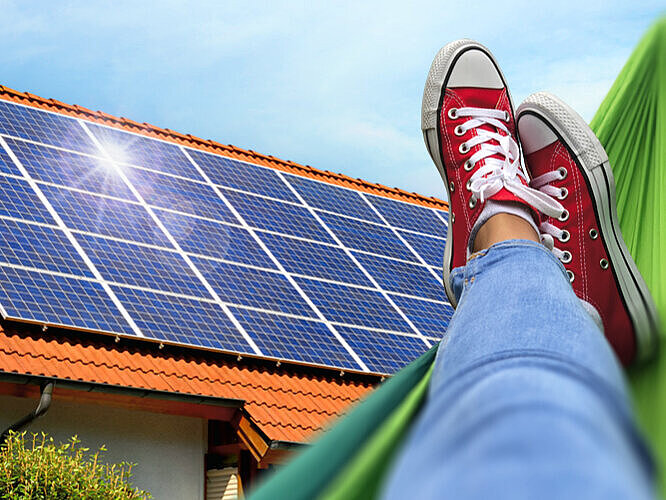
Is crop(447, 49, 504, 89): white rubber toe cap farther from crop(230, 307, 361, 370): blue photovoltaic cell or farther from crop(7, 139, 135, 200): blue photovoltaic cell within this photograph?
crop(7, 139, 135, 200): blue photovoltaic cell

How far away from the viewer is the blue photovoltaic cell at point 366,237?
30.2ft

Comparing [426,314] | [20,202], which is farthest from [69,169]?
[426,314]

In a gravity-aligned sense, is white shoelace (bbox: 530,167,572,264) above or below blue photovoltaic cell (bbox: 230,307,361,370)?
below

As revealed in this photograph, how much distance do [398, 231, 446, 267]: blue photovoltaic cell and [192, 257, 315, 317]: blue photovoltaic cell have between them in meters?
2.34

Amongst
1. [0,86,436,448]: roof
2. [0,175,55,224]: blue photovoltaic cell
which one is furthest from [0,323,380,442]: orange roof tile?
[0,175,55,224]: blue photovoltaic cell

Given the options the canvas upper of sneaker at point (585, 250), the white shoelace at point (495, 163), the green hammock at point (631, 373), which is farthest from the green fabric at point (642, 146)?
the white shoelace at point (495, 163)

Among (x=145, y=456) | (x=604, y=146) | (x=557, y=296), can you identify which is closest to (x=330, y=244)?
(x=145, y=456)

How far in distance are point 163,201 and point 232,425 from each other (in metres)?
2.46

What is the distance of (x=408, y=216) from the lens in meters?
10.8

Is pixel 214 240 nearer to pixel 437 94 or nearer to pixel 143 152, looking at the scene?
pixel 143 152

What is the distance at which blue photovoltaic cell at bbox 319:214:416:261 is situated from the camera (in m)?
9.20

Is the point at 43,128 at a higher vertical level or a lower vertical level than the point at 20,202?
higher

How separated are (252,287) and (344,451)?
631 cm

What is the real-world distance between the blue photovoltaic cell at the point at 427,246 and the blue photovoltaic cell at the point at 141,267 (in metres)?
3.19
